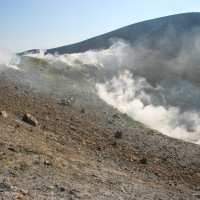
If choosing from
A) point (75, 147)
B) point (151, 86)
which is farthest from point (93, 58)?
point (75, 147)

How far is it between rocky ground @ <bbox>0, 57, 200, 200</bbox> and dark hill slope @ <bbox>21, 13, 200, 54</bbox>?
114ft

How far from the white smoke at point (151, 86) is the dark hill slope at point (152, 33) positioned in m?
4.70

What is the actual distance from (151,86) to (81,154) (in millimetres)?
27601

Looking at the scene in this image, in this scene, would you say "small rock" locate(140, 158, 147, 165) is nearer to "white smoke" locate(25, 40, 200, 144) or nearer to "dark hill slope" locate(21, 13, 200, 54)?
"white smoke" locate(25, 40, 200, 144)

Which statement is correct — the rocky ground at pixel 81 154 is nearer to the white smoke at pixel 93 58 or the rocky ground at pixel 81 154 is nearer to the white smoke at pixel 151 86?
the white smoke at pixel 151 86

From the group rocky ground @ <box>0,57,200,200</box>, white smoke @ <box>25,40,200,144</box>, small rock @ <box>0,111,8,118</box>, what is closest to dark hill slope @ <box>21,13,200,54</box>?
white smoke @ <box>25,40,200,144</box>

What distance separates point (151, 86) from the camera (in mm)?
41000

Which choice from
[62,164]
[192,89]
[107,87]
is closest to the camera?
[62,164]

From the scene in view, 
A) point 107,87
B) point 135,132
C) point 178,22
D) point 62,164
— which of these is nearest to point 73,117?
point 135,132

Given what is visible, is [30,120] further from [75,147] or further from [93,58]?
[93,58]

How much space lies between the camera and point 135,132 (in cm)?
2100

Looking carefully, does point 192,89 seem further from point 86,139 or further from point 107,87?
point 86,139

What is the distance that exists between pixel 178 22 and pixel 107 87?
34731 millimetres

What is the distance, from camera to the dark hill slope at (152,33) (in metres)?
58.2
